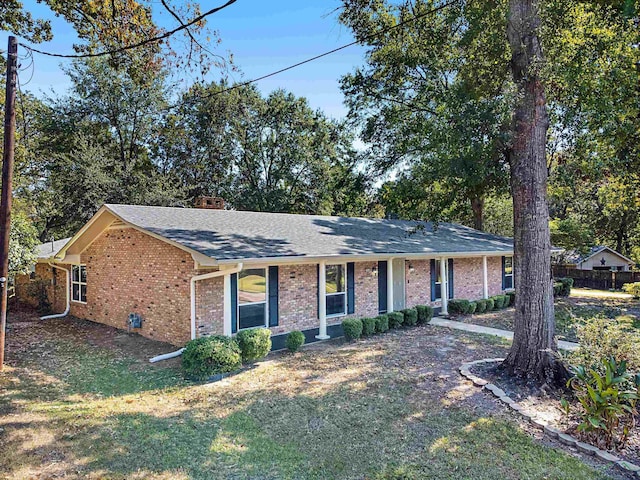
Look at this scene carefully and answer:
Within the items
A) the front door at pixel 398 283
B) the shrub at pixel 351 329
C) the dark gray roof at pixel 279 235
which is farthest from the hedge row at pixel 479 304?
the shrub at pixel 351 329

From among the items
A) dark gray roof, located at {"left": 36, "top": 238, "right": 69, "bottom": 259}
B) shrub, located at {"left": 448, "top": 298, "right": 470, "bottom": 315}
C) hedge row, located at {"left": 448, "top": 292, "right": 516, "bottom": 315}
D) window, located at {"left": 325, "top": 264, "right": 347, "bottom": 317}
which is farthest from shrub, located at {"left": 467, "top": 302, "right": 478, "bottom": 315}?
dark gray roof, located at {"left": 36, "top": 238, "right": 69, "bottom": 259}

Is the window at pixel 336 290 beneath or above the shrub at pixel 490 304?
above

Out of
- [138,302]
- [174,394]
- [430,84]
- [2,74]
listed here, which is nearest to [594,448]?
[174,394]

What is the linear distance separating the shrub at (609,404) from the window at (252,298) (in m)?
7.18

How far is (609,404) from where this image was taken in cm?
531

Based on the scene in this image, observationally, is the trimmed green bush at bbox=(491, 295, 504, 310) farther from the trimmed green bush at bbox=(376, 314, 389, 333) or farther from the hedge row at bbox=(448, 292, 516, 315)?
the trimmed green bush at bbox=(376, 314, 389, 333)

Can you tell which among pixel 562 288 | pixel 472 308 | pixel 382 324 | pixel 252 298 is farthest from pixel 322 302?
pixel 562 288

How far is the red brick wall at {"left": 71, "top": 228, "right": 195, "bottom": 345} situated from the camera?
1012cm

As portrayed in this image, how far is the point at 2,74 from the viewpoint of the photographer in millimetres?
18188

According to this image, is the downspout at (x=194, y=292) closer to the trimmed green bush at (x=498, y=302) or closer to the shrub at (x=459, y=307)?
the shrub at (x=459, y=307)

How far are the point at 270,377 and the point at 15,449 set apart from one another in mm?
4233

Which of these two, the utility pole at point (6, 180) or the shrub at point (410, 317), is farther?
the shrub at point (410, 317)

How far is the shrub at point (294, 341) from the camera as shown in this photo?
10.2 m

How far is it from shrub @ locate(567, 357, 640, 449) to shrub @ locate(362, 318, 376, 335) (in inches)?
253
